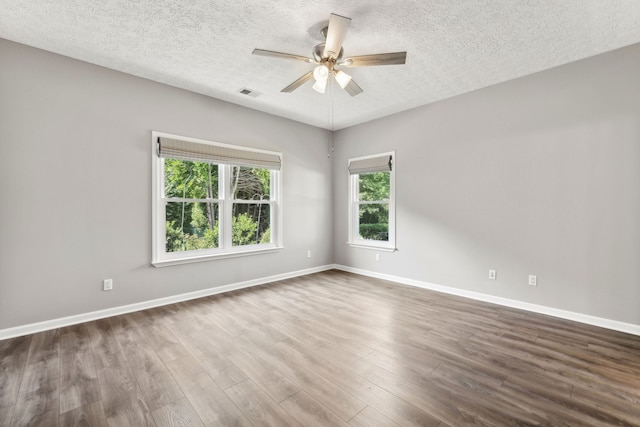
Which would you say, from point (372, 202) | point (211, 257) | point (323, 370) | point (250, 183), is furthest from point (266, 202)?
point (323, 370)

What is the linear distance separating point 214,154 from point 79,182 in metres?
1.51

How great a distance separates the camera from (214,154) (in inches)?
156

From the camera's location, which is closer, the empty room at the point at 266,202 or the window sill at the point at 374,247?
the empty room at the point at 266,202

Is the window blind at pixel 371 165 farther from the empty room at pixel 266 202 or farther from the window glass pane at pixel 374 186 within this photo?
the window glass pane at pixel 374 186

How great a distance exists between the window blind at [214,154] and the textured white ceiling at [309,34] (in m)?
0.76

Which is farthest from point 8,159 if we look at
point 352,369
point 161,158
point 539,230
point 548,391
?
point 539,230

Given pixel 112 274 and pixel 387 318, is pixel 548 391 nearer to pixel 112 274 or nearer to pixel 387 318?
pixel 387 318

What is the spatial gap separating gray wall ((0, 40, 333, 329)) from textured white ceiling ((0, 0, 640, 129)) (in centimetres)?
29

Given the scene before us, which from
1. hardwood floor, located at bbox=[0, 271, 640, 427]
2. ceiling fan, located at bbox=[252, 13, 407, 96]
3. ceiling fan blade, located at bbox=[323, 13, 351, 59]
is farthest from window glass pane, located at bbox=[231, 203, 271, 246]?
ceiling fan blade, located at bbox=[323, 13, 351, 59]

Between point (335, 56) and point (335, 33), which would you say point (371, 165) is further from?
point (335, 33)

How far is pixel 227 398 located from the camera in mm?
1838

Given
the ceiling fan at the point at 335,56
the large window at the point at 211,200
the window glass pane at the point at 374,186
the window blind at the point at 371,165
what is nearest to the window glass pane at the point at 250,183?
the large window at the point at 211,200

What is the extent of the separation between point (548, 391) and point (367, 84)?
3.40 m

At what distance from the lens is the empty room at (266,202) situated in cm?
196
